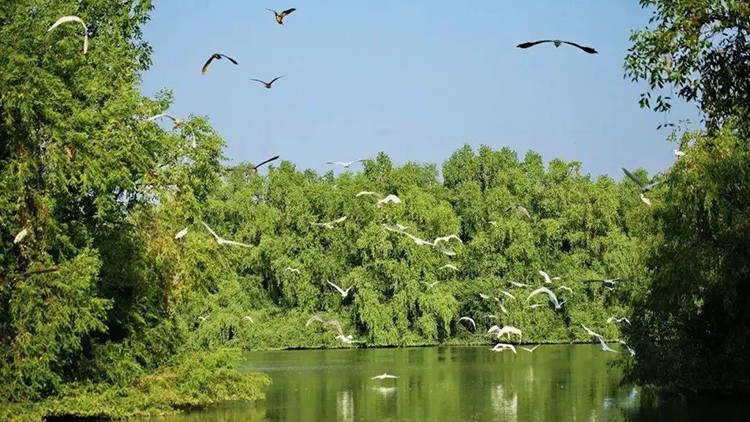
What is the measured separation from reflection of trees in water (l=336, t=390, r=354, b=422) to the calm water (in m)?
0.02

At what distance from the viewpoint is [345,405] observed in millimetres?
28984

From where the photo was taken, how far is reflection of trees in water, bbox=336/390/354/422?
26.4m

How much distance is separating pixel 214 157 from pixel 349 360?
2081cm

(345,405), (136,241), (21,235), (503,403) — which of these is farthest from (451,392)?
(21,235)

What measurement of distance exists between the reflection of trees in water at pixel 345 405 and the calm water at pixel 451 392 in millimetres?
23

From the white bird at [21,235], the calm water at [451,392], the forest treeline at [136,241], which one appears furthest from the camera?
the calm water at [451,392]

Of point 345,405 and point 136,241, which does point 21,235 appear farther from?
point 345,405

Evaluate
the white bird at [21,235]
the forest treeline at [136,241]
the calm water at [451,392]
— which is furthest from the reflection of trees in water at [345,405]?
the white bird at [21,235]

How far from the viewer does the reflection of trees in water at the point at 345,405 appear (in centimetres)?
2641

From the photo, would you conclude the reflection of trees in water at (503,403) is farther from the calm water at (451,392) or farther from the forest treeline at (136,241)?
the forest treeline at (136,241)

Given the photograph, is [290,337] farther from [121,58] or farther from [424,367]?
[121,58]

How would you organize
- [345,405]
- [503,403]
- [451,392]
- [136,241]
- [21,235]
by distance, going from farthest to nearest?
[451,392] → [345,405] → [503,403] → [136,241] → [21,235]

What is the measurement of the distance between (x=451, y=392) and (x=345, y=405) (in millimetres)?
3942

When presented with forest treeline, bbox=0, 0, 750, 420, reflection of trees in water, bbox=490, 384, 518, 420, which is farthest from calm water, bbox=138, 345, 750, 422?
forest treeline, bbox=0, 0, 750, 420
